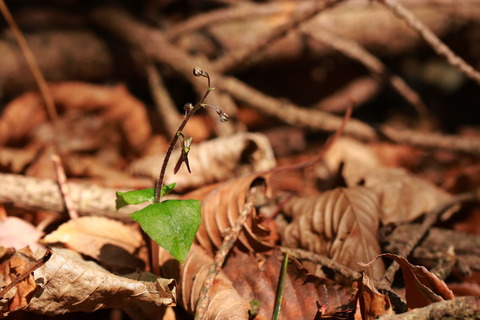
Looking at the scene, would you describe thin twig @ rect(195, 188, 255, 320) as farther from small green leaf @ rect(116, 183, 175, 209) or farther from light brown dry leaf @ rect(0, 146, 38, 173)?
light brown dry leaf @ rect(0, 146, 38, 173)

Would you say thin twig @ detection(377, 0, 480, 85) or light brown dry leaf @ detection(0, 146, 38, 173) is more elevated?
thin twig @ detection(377, 0, 480, 85)

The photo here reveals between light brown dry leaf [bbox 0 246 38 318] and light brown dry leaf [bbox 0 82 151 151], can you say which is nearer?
light brown dry leaf [bbox 0 246 38 318]

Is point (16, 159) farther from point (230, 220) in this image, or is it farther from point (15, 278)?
point (230, 220)

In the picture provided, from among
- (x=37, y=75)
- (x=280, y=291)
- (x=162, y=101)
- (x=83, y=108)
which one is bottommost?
(x=280, y=291)

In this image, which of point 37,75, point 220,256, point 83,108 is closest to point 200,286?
point 220,256

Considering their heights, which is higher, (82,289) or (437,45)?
(437,45)

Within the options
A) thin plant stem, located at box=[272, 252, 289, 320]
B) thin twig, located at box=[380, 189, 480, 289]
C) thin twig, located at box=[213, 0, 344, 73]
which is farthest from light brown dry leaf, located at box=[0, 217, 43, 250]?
thin twig, located at box=[213, 0, 344, 73]

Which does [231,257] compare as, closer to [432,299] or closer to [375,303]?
[375,303]
